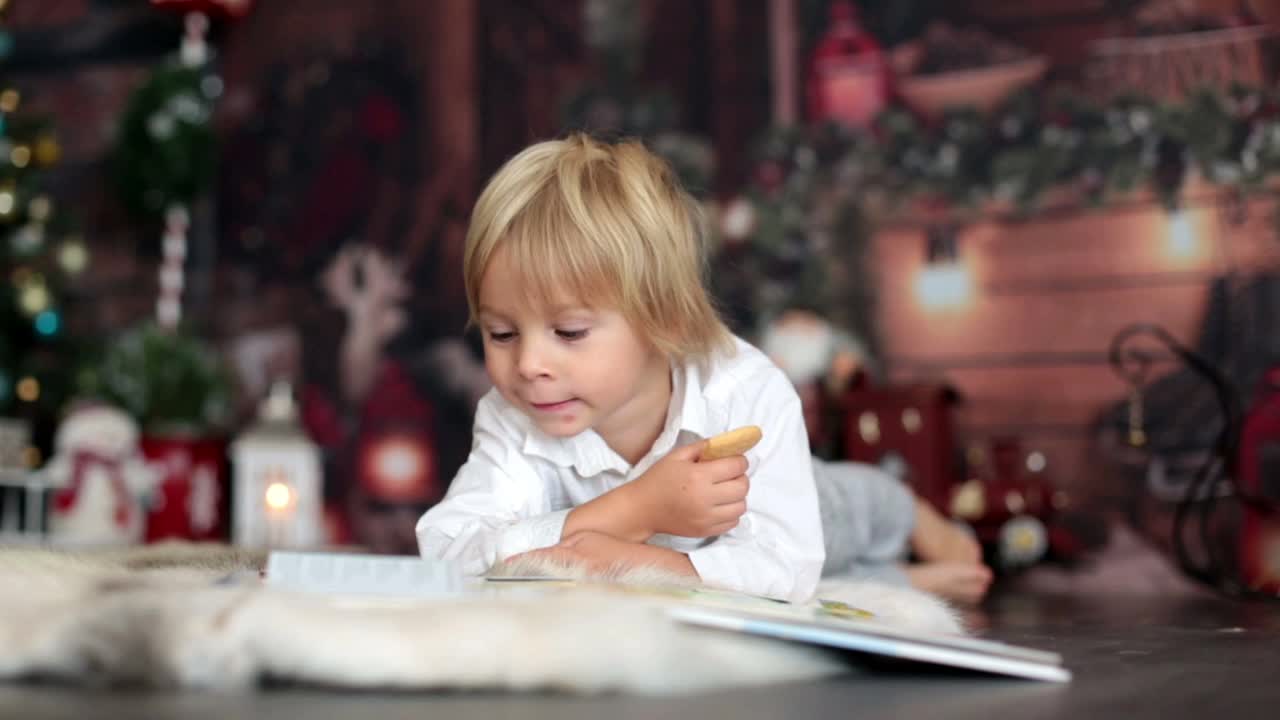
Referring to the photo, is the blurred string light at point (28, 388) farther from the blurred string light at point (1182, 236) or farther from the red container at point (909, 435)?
the blurred string light at point (1182, 236)

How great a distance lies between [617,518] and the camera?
4.20 feet

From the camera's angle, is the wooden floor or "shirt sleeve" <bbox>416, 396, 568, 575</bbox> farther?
"shirt sleeve" <bbox>416, 396, 568, 575</bbox>

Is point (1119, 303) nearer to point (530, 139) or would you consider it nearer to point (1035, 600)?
point (1035, 600)

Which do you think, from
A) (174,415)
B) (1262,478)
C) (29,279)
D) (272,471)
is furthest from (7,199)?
(1262,478)

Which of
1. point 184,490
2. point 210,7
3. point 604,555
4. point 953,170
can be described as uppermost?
point 210,7

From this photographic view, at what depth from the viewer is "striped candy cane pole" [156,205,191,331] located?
3688 millimetres

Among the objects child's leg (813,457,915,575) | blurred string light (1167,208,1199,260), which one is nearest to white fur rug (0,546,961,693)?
child's leg (813,457,915,575)

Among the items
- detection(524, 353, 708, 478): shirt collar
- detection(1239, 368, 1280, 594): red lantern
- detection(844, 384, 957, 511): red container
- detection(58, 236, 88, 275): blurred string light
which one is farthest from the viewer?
detection(58, 236, 88, 275): blurred string light

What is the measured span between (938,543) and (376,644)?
1.52 metres

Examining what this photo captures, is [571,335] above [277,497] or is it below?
above

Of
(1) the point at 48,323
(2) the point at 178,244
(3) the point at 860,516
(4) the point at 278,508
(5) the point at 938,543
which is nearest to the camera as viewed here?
(3) the point at 860,516

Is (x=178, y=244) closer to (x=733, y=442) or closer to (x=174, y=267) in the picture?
(x=174, y=267)

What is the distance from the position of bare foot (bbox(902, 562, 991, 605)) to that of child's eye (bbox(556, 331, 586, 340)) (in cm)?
84

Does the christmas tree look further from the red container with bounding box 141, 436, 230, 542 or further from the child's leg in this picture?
the child's leg
